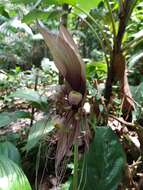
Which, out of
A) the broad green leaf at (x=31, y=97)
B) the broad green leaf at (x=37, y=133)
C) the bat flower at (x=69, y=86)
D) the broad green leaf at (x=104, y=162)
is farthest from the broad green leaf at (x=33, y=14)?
the bat flower at (x=69, y=86)

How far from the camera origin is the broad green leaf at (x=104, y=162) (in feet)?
3.65

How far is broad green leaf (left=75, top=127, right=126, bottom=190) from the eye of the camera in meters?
1.11

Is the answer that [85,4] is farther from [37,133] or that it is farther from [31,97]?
[37,133]

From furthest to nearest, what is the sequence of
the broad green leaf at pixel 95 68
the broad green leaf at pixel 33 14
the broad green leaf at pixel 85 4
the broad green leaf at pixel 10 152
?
1. the broad green leaf at pixel 95 68
2. the broad green leaf at pixel 33 14
3. the broad green leaf at pixel 85 4
4. the broad green leaf at pixel 10 152

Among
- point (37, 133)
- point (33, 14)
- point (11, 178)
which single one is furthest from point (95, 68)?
point (11, 178)

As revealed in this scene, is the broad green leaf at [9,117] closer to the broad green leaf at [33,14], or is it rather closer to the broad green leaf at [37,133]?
the broad green leaf at [37,133]

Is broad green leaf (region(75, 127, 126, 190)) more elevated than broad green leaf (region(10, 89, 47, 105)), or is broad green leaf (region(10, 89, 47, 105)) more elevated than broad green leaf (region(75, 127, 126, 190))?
broad green leaf (region(10, 89, 47, 105))

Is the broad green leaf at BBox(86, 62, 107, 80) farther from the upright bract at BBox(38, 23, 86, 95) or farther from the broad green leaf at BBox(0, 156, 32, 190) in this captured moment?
the upright bract at BBox(38, 23, 86, 95)

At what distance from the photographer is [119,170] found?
1.12m

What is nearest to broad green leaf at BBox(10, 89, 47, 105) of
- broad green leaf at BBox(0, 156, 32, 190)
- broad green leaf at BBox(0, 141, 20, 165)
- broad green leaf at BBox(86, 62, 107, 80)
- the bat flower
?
broad green leaf at BBox(0, 141, 20, 165)

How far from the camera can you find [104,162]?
1122mm

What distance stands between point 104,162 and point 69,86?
386 mm

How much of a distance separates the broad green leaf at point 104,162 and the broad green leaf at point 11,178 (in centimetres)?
22

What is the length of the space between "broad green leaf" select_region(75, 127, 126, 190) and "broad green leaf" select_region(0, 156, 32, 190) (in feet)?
0.71
